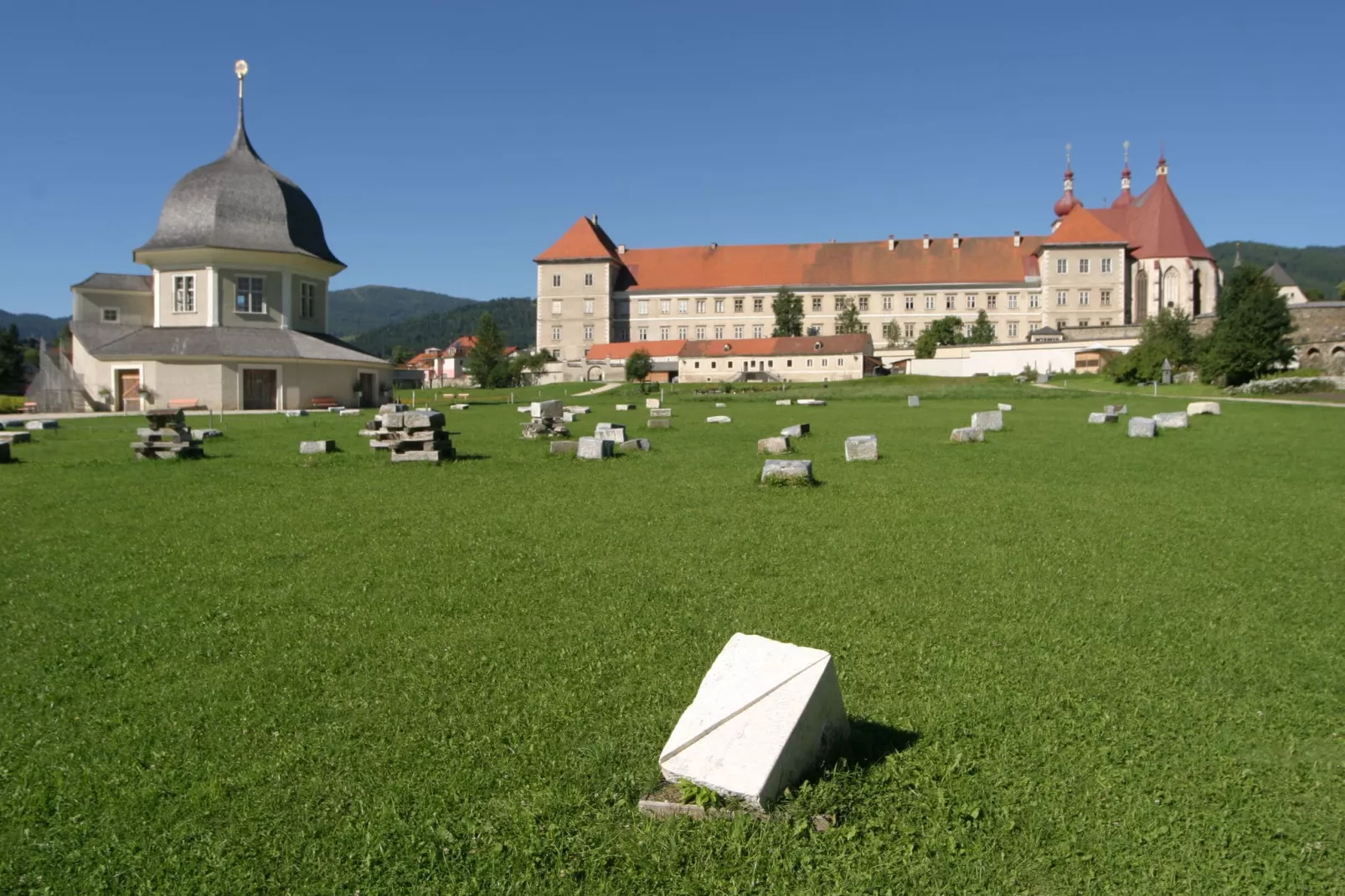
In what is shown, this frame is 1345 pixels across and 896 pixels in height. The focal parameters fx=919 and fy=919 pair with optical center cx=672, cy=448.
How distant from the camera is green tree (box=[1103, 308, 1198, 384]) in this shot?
51.6 meters

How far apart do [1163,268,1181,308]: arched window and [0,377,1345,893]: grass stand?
9233 centimetres

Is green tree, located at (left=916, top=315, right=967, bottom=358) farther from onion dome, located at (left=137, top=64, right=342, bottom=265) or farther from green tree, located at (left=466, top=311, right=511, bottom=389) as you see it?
onion dome, located at (left=137, top=64, right=342, bottom=265)

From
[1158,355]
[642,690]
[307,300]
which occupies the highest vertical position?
[307,300]

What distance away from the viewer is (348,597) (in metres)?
7.57

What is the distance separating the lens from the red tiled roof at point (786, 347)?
8231cm

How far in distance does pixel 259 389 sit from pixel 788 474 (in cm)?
3570

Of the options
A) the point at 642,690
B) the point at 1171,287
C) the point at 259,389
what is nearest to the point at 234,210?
the point at 259,389

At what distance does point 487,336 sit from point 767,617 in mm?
75337

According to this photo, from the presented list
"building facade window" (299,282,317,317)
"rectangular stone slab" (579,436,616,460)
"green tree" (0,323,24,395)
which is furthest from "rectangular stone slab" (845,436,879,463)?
"green tree" (0,323,24,395)

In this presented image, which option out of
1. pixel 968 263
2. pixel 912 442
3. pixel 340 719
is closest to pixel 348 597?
pixel 340 719

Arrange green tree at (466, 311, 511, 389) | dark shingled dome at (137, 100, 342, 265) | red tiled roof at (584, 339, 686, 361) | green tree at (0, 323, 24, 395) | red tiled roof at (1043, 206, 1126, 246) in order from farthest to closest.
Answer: red tiled roof at (584, 339, 686, 361)
red tiled roof at (1043, 206, 1126, 246)
green tree at (0, 323, 24, 395)
green tree at (466, 311, 511, 389)
dark shingled dome at (137, 100, 342, 265)

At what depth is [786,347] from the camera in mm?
84938

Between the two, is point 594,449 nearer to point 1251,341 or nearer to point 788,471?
point 788,471

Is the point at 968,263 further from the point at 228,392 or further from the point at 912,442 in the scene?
the point at 912,442
